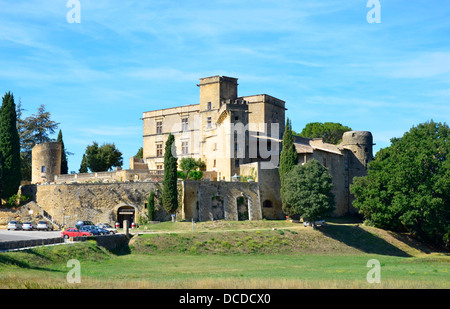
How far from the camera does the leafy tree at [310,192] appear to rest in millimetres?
53531

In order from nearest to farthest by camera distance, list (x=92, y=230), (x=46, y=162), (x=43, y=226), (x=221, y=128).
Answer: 1. (x=92, y=230)
2. (x=43, y=226)
3. (x=221, y=128)
4. (x=46, y=162)

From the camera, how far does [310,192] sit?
178ft

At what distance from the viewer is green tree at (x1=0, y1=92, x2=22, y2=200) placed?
200 ft

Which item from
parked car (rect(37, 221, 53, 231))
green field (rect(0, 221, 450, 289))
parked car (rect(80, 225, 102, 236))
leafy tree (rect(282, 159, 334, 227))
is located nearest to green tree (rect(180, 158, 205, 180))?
green field (rect(0, 221, 450, 289))

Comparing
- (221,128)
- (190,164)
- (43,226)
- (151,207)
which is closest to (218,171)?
(221,128)

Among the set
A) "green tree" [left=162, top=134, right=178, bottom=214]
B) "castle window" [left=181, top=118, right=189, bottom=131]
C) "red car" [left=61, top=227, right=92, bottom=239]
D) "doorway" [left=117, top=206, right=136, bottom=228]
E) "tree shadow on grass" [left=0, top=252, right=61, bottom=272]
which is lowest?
"tree shadow on grass" [left=0, top=252, right=61, bottom=272]

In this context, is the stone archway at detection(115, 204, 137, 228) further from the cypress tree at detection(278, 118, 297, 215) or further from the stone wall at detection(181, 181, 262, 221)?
the cypress tree at detection(278, 118, 297, 215)

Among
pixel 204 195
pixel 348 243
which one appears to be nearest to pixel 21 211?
pixel 204 195

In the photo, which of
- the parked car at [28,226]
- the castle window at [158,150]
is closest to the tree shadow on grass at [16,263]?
the parked car at [28,226]

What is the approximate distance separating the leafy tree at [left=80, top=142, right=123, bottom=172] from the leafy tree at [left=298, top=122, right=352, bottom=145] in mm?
38257

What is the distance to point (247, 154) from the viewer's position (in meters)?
64.1

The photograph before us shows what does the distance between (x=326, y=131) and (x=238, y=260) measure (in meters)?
65.2

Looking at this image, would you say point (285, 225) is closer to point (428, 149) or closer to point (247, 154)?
point (247, 154)

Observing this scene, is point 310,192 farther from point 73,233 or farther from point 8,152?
point 8,152
